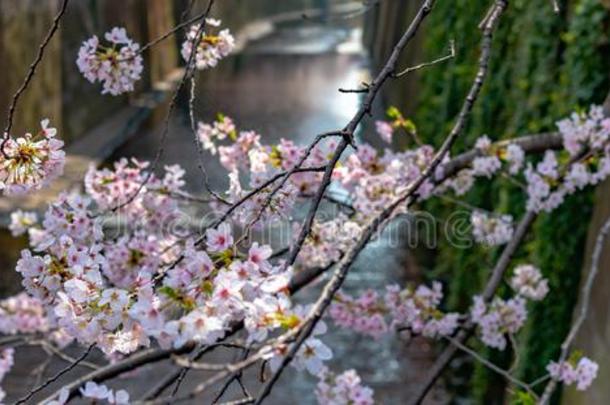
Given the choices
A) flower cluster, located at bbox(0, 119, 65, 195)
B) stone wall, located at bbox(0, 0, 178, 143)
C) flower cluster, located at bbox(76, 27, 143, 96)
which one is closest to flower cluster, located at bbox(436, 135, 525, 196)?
flower cluster, located at bbox(76, 27, 143, 96)

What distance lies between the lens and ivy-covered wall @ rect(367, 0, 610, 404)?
382 centimetres

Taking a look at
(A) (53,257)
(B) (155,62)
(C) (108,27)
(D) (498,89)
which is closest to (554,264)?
(D) (498,89)

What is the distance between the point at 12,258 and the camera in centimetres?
692

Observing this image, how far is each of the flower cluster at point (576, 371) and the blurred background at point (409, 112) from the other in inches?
15.2

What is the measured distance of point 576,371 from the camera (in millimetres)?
2771

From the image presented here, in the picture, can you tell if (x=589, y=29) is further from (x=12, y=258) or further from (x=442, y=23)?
(x=12, y=258)

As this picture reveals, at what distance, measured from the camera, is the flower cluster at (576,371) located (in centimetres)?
274

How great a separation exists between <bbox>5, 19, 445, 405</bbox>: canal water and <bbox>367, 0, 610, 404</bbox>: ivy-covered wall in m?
0.46

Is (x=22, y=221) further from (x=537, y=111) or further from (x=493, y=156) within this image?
(x=537, y=111)

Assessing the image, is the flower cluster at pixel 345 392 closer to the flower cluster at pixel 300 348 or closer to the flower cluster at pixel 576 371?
the flower cluster at pixel 576 371

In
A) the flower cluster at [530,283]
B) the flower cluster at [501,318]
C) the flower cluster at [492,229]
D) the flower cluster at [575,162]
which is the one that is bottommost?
the flower cluster at [501,318]

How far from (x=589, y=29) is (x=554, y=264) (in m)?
1.01

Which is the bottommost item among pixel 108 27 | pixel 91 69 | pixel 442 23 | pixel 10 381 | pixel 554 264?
pixel 10 381

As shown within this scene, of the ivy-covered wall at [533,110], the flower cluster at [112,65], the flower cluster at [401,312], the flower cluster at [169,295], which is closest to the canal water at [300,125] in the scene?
the flower cluster at [401,312]
